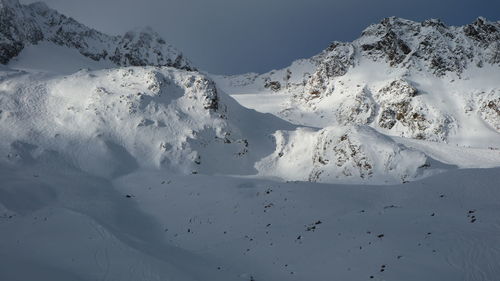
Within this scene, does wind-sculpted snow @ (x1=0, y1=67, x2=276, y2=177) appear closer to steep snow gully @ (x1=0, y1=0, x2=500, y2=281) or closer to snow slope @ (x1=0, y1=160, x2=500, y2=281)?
steep snow gully @ (x1=0, y1=0, x2=500, y2=281)

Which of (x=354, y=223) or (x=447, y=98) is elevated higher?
(x=447, y=98)

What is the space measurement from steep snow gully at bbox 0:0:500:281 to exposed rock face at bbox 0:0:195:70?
0.81 metres

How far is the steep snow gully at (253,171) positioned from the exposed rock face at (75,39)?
81 cm

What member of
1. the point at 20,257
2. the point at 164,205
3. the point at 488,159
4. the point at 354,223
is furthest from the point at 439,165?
the point at 20,257

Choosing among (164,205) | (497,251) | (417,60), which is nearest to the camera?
(497,251)

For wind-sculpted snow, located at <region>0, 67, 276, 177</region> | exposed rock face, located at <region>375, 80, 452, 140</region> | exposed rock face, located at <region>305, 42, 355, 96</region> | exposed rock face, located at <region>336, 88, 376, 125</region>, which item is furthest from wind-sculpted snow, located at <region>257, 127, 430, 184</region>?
exposed rock face, located at <region>305, 42, 355, 96</region>

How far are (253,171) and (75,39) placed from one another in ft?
227

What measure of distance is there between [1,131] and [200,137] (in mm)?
17422

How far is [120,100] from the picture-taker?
4203 centimetres

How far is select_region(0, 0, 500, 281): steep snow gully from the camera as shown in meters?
15.6

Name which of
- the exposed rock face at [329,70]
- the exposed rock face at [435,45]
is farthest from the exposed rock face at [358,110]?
the exposed rock face at [435,45]

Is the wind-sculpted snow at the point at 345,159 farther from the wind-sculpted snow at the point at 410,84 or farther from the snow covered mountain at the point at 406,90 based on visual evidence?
the wind-sculpted snow at the point at 410,84

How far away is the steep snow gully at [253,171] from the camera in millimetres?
15648

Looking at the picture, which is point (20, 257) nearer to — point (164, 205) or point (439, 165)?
point (164, 205)
